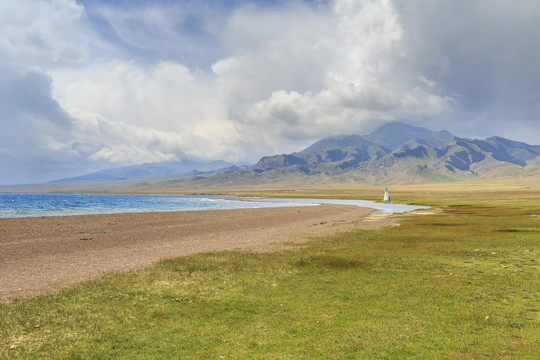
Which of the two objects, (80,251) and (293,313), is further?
(80,251)

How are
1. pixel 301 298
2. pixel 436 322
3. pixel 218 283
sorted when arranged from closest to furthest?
pixel 436 322 → pixel 301 298 → pixel 218 283

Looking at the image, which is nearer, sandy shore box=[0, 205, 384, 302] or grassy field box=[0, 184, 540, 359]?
grassy field box=[0, 184, 540, 359]

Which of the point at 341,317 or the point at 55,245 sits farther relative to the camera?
the point at 55,245

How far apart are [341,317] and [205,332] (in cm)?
505

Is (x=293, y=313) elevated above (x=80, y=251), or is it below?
above

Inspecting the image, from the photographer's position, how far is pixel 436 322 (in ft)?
38.2

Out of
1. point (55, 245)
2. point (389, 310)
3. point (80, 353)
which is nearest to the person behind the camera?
point (80, 353)

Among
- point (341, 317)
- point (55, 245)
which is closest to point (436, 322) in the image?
point (341, 317)

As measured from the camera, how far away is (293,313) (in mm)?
12984

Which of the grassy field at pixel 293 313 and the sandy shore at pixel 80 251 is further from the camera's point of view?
the sandy shore at pixel 80 251

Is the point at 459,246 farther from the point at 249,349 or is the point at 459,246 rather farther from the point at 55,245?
the point at 55,245

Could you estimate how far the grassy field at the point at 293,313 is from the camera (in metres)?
9.98

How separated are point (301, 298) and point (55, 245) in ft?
93.6

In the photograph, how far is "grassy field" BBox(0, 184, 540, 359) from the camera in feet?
32.8
